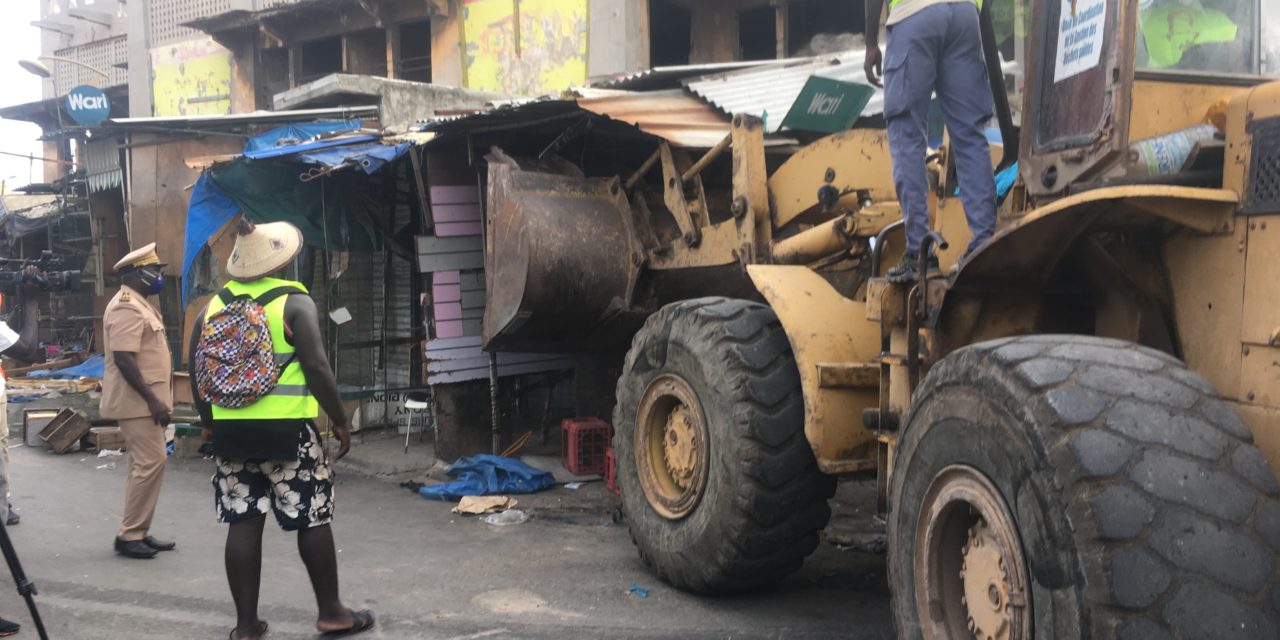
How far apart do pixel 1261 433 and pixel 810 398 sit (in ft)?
6.26

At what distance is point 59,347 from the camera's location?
20.7 metres

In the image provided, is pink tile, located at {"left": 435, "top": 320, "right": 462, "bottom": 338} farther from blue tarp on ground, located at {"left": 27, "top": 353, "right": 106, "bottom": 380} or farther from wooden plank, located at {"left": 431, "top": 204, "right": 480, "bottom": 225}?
blue tarp on ground, located at {"left": 27, "top": 353, "right": 106, "bottom": 380}

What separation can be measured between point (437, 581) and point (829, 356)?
2.58 m

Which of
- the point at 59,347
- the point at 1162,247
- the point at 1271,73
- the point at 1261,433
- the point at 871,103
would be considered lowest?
the point at 59,347

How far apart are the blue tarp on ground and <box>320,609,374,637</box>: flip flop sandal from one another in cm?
1415

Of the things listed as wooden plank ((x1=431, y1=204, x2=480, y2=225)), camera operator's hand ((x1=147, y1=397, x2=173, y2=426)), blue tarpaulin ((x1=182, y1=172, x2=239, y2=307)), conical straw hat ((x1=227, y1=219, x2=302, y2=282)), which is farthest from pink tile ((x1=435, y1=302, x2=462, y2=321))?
conical straw hat ((x1=227, y1=219, x2=302, y2=282))

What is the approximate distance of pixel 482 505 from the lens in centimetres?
741

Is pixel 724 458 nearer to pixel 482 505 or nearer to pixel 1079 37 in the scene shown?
pixel 1079 37

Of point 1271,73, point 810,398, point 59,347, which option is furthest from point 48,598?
point 59,347

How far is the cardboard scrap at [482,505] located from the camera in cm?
735

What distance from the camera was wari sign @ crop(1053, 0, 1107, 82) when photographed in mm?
2963

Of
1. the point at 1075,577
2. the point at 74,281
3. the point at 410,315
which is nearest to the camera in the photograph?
the point at 1075,577

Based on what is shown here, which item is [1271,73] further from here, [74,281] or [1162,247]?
[74,281]

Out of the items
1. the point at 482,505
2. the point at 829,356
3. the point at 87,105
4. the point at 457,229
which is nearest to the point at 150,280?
the point at 482,505
